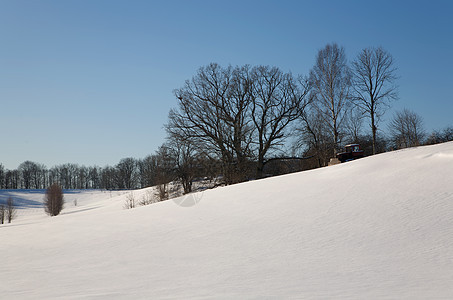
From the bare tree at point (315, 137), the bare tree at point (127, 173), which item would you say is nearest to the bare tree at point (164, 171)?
the bare tree at point (315, 137)

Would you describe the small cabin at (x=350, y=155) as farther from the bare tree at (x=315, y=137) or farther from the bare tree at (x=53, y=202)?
the bare tree at (x=53, y=202)

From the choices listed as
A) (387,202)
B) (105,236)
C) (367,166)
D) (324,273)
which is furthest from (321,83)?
(324,273)

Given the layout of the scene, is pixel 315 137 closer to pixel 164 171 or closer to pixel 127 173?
pixel 164 171

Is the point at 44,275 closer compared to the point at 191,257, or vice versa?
the point at 44,275

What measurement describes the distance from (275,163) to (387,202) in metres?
21.1

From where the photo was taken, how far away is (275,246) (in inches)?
269

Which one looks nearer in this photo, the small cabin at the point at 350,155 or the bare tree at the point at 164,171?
the small cabin at the point at 350,155

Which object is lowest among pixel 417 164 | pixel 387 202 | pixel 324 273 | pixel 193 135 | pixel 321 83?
pixel 324 273

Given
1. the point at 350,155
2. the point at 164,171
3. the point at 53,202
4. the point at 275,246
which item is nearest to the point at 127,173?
the point at 53,202

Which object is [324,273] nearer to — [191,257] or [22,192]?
[191,257]

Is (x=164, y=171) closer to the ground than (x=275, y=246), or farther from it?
farther from it

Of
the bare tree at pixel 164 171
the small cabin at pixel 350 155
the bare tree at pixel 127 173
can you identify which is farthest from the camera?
the bare tree at pixel 127 173

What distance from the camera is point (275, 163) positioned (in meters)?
29.5

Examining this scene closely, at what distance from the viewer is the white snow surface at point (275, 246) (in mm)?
4809
